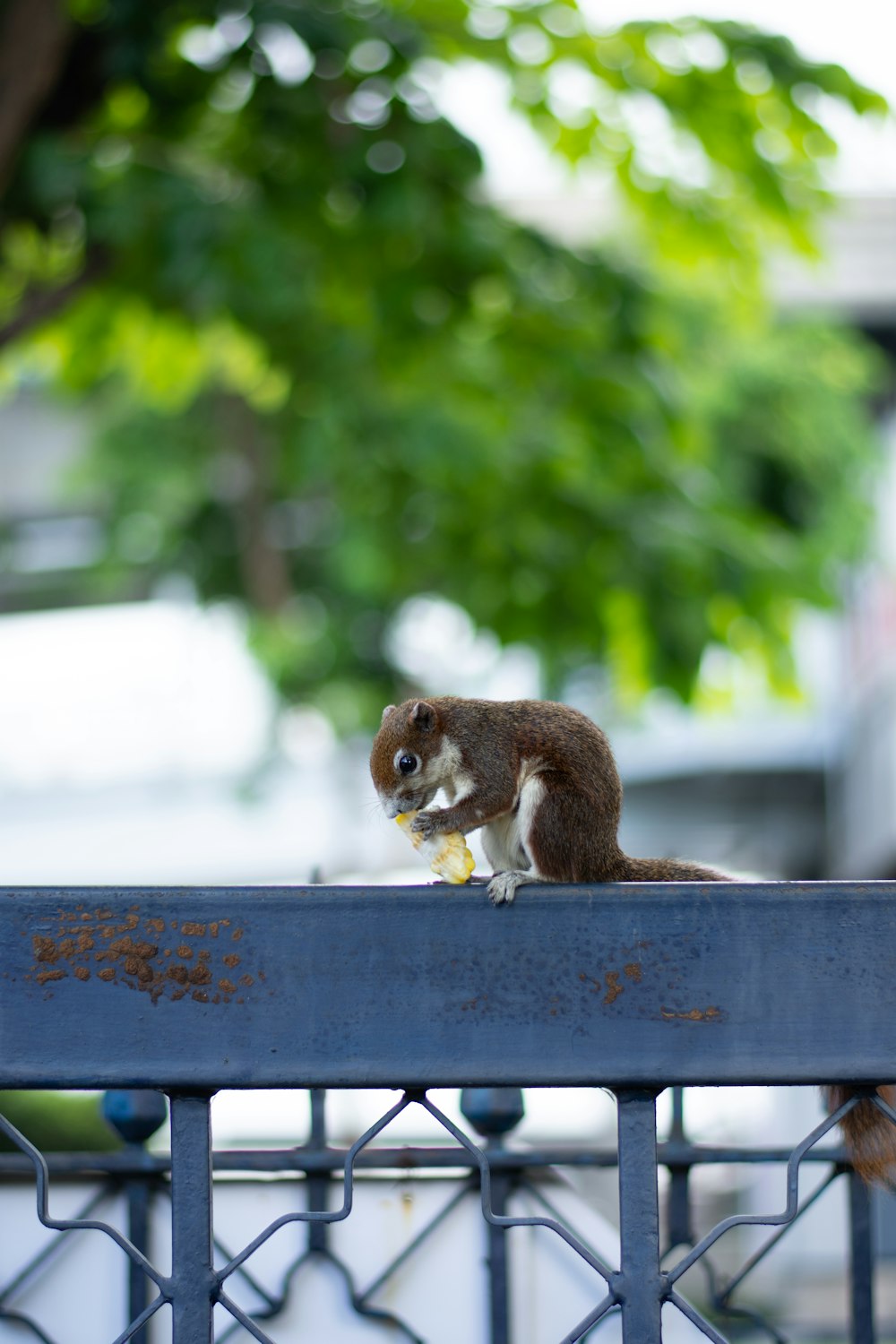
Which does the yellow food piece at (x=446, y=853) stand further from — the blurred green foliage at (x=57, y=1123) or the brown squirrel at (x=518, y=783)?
the blurred green foliage at (x=57, y=1123)

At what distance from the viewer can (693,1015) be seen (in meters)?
1.17

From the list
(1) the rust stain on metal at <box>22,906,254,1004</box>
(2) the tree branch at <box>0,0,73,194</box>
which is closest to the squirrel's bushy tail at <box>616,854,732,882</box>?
(1) the rust stain on metal at <box>22,906,254,1004</box>

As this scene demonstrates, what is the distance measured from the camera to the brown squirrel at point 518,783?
1778 millimetres

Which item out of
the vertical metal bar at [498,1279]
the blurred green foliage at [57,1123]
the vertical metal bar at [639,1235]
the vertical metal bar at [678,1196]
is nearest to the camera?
the vertical metal bar at [639,1235]

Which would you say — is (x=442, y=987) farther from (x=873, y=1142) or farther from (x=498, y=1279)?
(x=498, y=1279)

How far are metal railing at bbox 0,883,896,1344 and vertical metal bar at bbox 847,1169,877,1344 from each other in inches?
14.6

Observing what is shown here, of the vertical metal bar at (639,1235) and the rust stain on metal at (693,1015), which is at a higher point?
the rust stain on metal at (693,1015)

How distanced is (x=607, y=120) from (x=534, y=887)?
14.0 feet

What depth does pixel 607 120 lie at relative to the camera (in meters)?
5.00

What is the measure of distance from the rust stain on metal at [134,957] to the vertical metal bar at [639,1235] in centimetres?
31

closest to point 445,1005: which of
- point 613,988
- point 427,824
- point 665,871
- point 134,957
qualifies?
point 613,988

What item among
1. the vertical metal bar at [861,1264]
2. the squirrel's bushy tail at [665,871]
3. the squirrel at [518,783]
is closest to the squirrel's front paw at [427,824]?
the squirrel at [518,783]

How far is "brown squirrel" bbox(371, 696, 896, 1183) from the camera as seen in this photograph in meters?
1.78

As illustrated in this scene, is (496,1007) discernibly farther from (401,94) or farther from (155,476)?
(155,476)
